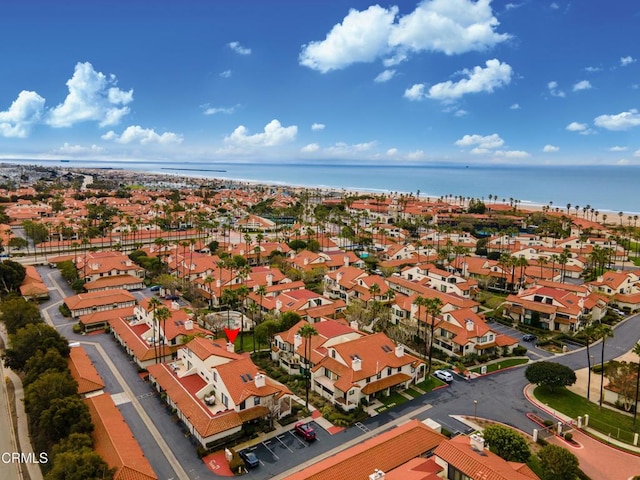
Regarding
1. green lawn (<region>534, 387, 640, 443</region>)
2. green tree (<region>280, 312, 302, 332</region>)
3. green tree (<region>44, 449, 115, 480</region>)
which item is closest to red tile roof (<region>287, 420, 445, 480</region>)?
green tree (<region>44, 449, 115, 480</region>)

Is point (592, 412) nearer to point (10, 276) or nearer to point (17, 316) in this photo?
point (17, 316)

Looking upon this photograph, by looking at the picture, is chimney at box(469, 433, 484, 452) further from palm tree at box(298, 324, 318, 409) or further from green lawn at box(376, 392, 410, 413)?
palm tree at box(298, 324, 318, 409)

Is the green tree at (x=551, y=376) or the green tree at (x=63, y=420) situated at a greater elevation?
the green tree at (x=63, y=420)

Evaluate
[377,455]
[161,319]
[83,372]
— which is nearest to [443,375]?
[377,455]

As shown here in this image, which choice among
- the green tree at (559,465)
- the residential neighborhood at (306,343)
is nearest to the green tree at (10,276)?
the residential neighborhood at (306,343)

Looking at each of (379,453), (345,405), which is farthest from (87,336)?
(379,453)

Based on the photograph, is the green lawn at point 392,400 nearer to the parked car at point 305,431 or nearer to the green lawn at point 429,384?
the green lawn at point 429,384

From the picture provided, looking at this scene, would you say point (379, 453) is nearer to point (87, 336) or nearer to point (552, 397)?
point (552, 397)
